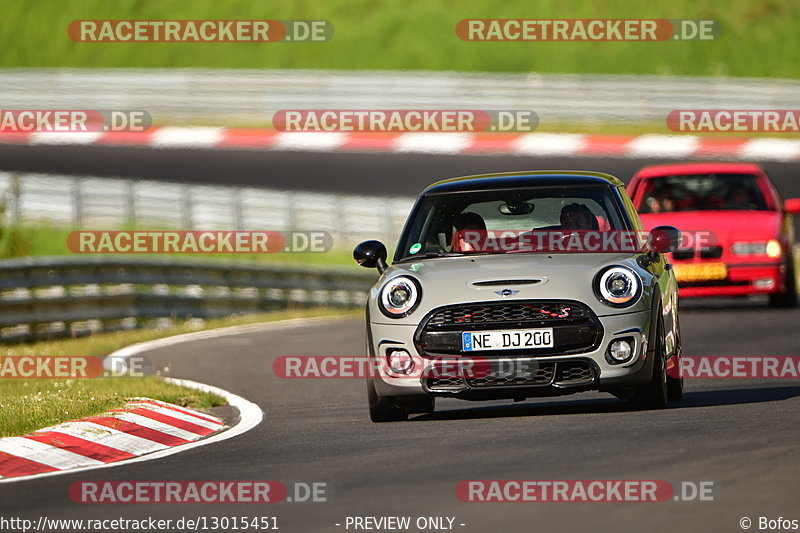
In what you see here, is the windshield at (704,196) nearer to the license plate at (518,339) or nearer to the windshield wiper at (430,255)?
the windshield wiper at (430,255)

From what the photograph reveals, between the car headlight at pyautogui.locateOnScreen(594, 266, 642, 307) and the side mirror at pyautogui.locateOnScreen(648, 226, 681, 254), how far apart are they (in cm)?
84

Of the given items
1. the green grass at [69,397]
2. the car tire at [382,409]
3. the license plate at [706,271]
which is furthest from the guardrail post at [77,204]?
the car tire at [382,409]

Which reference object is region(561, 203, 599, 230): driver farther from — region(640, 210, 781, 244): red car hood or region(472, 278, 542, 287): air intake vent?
region(640, 210, 781, 244): red car hood

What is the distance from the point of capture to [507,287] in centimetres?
939

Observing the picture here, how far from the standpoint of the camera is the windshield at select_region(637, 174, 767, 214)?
17.7 metres

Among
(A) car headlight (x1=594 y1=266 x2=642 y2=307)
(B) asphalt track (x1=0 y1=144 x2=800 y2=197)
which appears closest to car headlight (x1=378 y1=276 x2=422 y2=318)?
(A) car headlight (x1=594 y1=266 x2=642 y2=307)

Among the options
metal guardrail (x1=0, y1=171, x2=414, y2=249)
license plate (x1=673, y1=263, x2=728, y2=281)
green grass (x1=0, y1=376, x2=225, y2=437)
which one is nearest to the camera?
green grass (x1=0, y1=376, x2=225, y2=437)

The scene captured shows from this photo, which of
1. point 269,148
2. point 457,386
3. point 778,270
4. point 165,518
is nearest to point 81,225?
point 269,148

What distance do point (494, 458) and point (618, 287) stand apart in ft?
6.09

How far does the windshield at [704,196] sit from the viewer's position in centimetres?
1772

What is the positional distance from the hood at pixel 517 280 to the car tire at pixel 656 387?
0.96 ft

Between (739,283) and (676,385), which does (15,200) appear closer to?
(739,283)

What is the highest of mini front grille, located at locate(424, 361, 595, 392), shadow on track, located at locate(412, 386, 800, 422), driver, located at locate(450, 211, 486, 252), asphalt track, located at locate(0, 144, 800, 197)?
asphalt track, located at locate(0, 144, 800, 197)

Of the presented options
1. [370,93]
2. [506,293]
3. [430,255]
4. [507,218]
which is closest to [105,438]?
[430,255]
